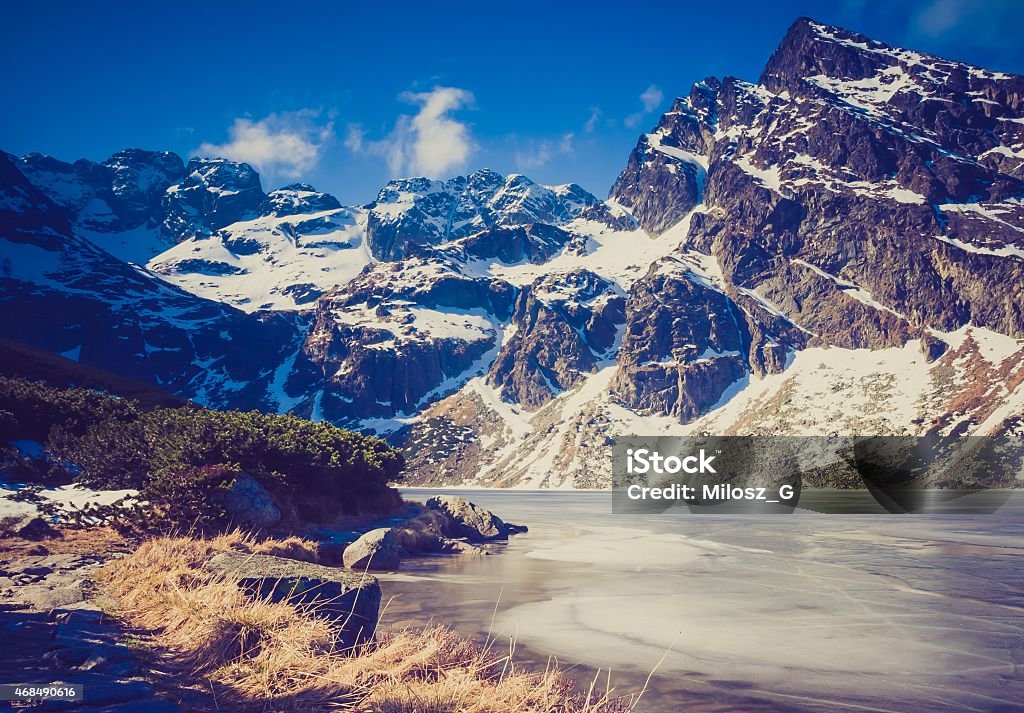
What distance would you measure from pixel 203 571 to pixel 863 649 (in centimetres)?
1246

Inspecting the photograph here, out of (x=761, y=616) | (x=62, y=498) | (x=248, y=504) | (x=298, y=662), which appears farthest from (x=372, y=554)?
(x=298, y=662)

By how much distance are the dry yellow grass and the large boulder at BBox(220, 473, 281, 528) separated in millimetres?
9518

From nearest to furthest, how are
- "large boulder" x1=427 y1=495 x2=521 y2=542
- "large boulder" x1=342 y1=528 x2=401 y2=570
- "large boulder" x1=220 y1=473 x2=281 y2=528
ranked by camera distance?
"large boulder" x1=220 y1=473 x2=281 y2=528, "large boulder" x1=342 y1=528 x2=401 y2=570, "large boulder" x1=427 y1=495 x2=521 y2=542

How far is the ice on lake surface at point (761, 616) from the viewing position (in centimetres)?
1116

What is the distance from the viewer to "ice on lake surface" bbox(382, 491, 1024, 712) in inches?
439

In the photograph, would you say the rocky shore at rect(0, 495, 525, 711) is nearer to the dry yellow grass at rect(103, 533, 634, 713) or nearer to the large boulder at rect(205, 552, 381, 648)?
the large boulder at rect(205, 552, 381, 648)

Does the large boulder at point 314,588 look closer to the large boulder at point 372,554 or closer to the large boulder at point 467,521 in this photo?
the large boulder at point 372,554

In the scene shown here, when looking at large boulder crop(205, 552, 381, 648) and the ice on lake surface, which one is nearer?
large boulder crop(205, 552, 381, 648)

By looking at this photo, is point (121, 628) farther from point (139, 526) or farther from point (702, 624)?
point (702, 624)

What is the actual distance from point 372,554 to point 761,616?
1238cm

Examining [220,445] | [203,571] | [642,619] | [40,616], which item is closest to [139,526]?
[220,445]

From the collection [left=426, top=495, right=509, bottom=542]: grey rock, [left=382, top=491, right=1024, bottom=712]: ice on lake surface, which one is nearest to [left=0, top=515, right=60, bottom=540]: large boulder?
[left=382, top=491, right=1024, bottom=712]: ice on lake surface

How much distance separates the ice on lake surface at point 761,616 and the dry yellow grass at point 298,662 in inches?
129

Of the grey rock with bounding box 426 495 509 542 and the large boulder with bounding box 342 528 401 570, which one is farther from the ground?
the large boulder with bounding box 342 528 401 570
